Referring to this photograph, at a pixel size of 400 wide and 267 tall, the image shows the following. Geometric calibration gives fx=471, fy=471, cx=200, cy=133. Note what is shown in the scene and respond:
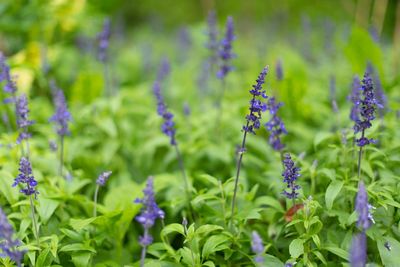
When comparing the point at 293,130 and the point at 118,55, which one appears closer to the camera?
the point at 293,130

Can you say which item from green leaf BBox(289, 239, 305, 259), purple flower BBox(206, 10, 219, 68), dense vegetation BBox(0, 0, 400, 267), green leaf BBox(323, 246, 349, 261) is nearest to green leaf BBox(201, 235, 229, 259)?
dense vegetation BBox(0, 0, 400, 267)

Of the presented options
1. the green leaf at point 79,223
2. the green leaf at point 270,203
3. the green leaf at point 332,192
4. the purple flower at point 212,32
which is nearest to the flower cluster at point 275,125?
the green leaf at point 270,203

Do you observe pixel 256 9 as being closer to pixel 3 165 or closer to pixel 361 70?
pixel 361 70

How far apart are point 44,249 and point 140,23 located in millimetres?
12745

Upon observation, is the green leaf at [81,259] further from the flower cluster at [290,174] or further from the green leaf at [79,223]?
the flower cluster at [290,174]

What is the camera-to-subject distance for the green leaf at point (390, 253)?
9.34ft

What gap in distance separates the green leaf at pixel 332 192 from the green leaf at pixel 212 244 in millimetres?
694

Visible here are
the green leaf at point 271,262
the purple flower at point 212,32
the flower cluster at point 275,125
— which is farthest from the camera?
the purple flower at point 212,32

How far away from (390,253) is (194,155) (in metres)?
2.27

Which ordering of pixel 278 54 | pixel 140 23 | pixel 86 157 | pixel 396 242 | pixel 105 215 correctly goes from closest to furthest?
pixel 396 242
pixel 105 215
pixel 86 157
pixel 278 54
pixel 140 23

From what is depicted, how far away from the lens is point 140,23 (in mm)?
14984

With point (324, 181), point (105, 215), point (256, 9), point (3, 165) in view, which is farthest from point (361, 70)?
point (256, 9)

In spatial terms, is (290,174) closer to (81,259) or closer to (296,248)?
(296,248)

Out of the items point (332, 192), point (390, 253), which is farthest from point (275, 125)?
→ point (390, 253)
